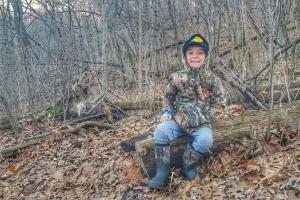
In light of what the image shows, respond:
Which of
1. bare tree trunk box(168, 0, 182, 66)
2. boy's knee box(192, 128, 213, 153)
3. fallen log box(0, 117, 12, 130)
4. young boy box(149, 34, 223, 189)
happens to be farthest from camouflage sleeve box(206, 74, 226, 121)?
fallen log box(0, 117, 12, 130)

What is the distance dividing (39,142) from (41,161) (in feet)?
2.81

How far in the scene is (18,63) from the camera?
9195mm

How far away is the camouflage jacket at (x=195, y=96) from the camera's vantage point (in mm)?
4219

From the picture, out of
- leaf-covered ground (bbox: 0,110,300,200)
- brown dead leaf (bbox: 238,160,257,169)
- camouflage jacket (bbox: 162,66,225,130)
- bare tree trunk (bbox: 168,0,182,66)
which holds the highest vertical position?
bare tree trunk (bbox: 168,0,182,66)

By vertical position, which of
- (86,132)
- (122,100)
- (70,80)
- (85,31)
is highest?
(85,31)

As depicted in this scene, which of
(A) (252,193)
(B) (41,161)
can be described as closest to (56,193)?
(B) (41,161)

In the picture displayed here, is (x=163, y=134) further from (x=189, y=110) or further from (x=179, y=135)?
(x=189, y=110)

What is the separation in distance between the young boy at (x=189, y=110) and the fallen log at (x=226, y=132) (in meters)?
0.18

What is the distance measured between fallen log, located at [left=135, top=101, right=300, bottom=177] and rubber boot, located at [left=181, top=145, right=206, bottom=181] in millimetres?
217

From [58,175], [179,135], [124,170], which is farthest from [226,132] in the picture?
[58,175]

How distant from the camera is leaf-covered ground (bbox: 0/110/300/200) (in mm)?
3658

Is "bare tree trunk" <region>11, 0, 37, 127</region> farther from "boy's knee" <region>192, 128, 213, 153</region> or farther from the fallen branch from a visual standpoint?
"boy's knee" <region>192, 128, 213, 153</region>

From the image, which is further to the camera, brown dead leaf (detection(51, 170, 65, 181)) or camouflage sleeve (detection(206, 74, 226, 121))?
brown dead leaf (detection(51, 170, 65, 181))

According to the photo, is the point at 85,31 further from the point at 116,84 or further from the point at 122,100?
the point at 122,100
